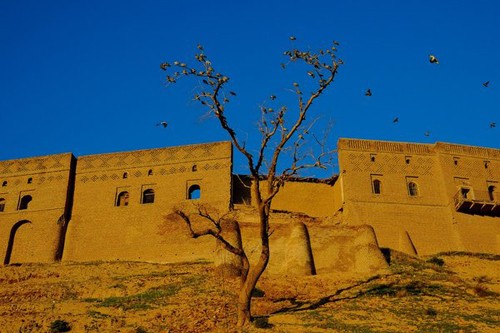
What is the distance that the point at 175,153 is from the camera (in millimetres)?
39250

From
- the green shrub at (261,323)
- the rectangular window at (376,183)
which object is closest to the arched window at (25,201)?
the rectangular window at (376,183)

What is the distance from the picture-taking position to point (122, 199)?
38719 mm

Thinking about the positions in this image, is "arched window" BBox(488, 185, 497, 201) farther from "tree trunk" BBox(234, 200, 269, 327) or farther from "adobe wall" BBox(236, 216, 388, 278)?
"tree trunk" BBox(234, 200, 269, 327)

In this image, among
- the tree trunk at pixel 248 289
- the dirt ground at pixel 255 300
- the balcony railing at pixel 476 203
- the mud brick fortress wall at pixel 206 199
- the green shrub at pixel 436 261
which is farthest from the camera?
the balcony railing at pixel 476 203

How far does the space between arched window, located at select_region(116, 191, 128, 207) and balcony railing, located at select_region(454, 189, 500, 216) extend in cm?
1900

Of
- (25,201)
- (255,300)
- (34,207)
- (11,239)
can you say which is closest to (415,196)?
(255,300)

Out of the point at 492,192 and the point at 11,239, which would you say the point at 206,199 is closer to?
the point at 11,239

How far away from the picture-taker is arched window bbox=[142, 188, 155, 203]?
3831cm

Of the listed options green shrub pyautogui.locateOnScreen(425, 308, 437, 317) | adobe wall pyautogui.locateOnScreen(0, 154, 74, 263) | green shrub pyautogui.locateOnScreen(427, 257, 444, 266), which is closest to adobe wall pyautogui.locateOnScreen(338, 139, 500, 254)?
green shrub pyautogui.locateOnScreen(427, 257, 444, 266)

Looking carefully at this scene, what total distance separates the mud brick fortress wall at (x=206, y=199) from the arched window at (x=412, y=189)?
0.20ft

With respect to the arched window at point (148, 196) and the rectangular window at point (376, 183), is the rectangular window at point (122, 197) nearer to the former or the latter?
the arched window at point (148, 196)

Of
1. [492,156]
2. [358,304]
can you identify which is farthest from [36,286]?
[492,156]

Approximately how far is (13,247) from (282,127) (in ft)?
74.5

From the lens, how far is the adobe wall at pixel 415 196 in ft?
121
